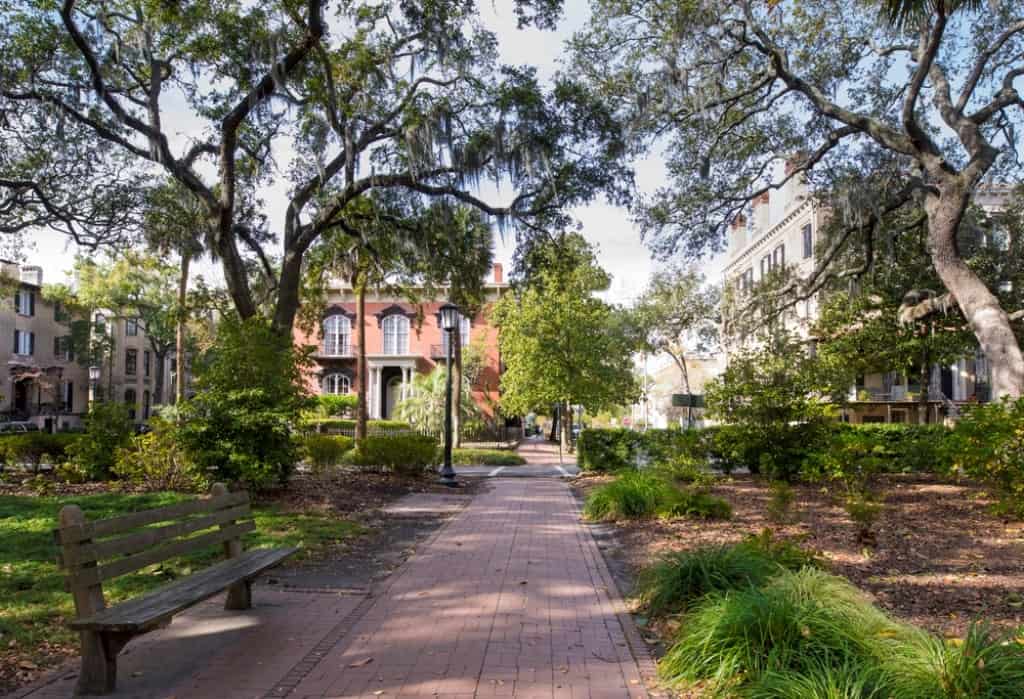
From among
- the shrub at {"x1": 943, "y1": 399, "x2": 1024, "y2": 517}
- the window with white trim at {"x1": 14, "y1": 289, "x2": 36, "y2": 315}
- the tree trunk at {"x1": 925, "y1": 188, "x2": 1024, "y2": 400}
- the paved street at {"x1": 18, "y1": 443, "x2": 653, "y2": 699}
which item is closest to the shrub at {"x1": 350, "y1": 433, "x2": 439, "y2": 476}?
the paved street at {"x1": 18, "y1": 443, "x2": 653, "y2": 699}

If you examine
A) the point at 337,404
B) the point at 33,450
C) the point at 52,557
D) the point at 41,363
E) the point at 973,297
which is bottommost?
the point at 52,557

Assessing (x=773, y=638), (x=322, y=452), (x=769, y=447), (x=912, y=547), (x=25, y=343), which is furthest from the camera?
(x=25, y=343)

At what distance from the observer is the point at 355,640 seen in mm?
5484

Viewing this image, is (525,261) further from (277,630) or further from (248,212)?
(277,630)

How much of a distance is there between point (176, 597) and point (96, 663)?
0.59 meters

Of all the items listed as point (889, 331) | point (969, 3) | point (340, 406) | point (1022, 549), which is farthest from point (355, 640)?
point (340, 406)

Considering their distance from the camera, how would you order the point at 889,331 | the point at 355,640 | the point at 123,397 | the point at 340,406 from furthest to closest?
the point at 123,397 < the point at 340,406 < the point at 889,331 < the point at 355,640

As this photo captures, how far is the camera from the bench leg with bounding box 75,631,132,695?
4336 millimetres

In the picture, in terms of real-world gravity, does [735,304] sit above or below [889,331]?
above

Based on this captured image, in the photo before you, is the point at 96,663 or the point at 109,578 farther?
the point at 109,578

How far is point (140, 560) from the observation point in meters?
4.84

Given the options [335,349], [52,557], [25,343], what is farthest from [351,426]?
[52,557]

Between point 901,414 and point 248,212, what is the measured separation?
131 ft

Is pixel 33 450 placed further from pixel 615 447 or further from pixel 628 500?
pixel 615 447
